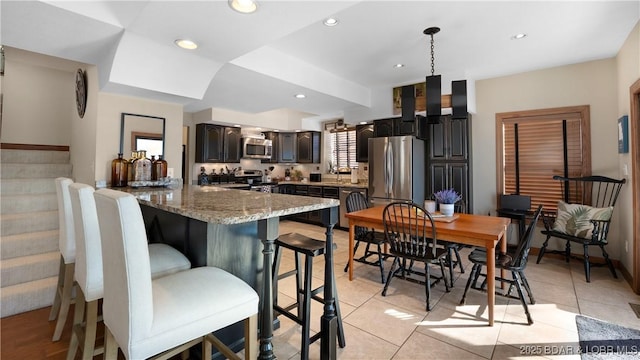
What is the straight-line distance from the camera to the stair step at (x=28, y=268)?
235 cm

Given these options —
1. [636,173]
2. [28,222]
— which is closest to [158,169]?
[28,222]

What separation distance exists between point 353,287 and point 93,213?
234cm

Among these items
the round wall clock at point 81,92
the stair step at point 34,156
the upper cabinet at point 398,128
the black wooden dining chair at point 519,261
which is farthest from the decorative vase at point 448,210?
the stair step at point 34,156

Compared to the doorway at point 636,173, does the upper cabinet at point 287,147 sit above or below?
above

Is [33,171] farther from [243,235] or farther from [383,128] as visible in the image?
[383,128]

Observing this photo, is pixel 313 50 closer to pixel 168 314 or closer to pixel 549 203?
pixel 168 314

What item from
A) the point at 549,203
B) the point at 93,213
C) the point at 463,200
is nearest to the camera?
the point at 93,213

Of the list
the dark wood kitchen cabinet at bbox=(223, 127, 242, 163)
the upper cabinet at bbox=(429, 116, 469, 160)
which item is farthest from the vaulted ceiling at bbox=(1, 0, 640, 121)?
the dark wood kitchen cabinet at bbox=(223, 127, 242, 163)

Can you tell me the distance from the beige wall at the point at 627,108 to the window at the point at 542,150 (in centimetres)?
40

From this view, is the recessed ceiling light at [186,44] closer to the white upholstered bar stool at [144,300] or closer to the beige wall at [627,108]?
the white upholstered bar stool at [144,300]

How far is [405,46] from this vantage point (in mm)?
3270

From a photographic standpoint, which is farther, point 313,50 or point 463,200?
point 463,200

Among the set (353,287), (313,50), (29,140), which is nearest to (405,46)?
(313,50)

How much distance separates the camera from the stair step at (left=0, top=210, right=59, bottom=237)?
2.73m
